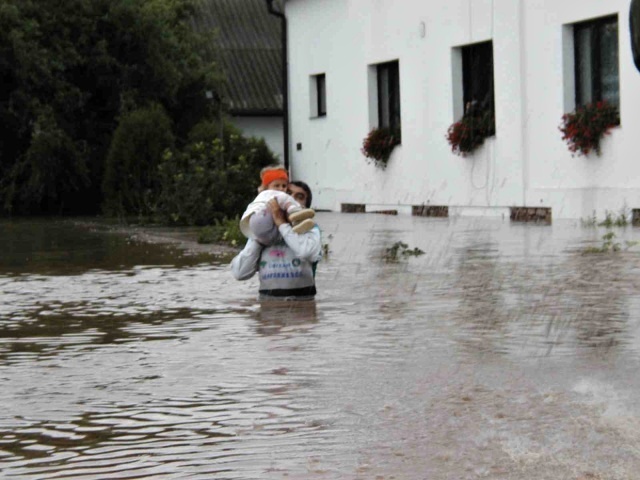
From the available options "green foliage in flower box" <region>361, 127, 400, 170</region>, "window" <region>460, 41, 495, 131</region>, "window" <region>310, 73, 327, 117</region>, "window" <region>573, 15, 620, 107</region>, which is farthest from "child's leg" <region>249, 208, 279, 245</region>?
"window" <region>310, 73, 327, 117</region>

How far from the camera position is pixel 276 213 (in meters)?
10.4

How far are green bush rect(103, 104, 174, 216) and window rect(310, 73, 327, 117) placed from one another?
5.11 m

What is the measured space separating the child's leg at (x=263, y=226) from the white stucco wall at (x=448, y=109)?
1041cm

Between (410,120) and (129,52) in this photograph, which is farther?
(129,52)

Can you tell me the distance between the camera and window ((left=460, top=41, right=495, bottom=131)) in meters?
24.3

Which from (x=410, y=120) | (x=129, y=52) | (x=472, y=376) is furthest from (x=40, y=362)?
(x=129, y=52)

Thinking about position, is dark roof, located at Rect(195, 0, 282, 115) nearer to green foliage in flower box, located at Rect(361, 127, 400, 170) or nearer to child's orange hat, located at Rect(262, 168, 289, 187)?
green foliage in flower box, located at Rect(361, 127, 400, 170)

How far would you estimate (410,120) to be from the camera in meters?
26.7

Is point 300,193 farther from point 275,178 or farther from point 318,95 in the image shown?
point 318,95

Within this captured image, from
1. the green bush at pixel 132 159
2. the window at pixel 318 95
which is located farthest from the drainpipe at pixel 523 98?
the window at pixel 318 95

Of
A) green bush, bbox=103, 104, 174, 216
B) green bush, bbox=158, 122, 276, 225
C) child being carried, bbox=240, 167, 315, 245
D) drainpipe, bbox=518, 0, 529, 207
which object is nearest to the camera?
child being carried, bbox=240, 167, 315, 245

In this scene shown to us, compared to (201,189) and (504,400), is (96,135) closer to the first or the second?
(201,189)

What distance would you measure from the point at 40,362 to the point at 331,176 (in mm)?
22760

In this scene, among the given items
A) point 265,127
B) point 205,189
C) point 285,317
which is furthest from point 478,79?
point 265,127
